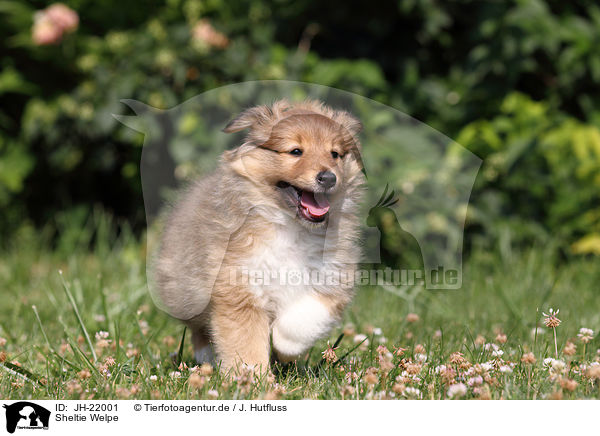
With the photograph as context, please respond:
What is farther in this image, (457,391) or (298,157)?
(298,157)

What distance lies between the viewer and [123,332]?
11.3 feet

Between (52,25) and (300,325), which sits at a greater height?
(52,25)

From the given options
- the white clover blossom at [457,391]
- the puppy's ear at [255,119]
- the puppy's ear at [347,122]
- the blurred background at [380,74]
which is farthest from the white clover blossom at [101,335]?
the blurred background at [380,74]

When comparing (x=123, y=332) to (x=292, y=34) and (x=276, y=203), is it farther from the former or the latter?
(x=292, y=34)

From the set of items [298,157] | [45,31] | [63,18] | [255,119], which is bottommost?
[298,157]

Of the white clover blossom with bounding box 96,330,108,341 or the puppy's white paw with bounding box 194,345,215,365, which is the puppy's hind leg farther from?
the white clover blossom with bounding box 96,330,108,341

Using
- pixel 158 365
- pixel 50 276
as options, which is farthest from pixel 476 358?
pixel 50 276

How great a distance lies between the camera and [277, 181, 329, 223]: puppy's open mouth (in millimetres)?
2654

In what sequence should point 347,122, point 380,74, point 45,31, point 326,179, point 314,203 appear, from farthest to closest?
point 45,31 < point 380,74 < point 347,122 < point 314,203 < point 326,179

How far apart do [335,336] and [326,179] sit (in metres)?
1.06

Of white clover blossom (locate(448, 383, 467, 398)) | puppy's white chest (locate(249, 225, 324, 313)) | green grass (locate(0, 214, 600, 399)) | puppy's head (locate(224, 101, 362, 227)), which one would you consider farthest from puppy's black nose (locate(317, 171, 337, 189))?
white clover blossom (locate(448, 383, 467, 398))

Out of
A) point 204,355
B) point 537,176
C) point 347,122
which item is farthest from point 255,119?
point 537,176
